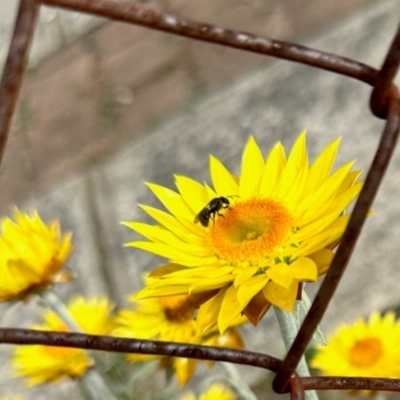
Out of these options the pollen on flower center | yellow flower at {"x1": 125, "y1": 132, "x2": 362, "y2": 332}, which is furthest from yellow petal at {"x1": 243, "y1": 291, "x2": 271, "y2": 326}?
the pollen on flower center

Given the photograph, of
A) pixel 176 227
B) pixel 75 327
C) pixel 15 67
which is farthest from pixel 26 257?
pixel 15 67

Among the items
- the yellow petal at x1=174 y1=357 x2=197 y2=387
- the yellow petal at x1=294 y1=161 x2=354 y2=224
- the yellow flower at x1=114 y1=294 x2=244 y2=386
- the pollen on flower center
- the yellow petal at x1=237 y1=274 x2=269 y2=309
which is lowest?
the yellow petal at x1=174 y1=357 x2=197 y2=387

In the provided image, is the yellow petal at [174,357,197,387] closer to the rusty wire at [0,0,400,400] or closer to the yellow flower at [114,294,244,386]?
the yellow flower at [114,294,244,386]

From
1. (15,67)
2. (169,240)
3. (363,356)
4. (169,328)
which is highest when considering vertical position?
(15,67)

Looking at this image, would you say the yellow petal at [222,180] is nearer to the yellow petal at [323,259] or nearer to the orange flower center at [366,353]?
the yellow petal at [323,259]

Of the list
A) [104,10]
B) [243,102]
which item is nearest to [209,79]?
[243,102]

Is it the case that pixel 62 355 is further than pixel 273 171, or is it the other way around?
pixel 62 355

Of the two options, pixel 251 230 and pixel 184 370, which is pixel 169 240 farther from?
pixel 184 370
